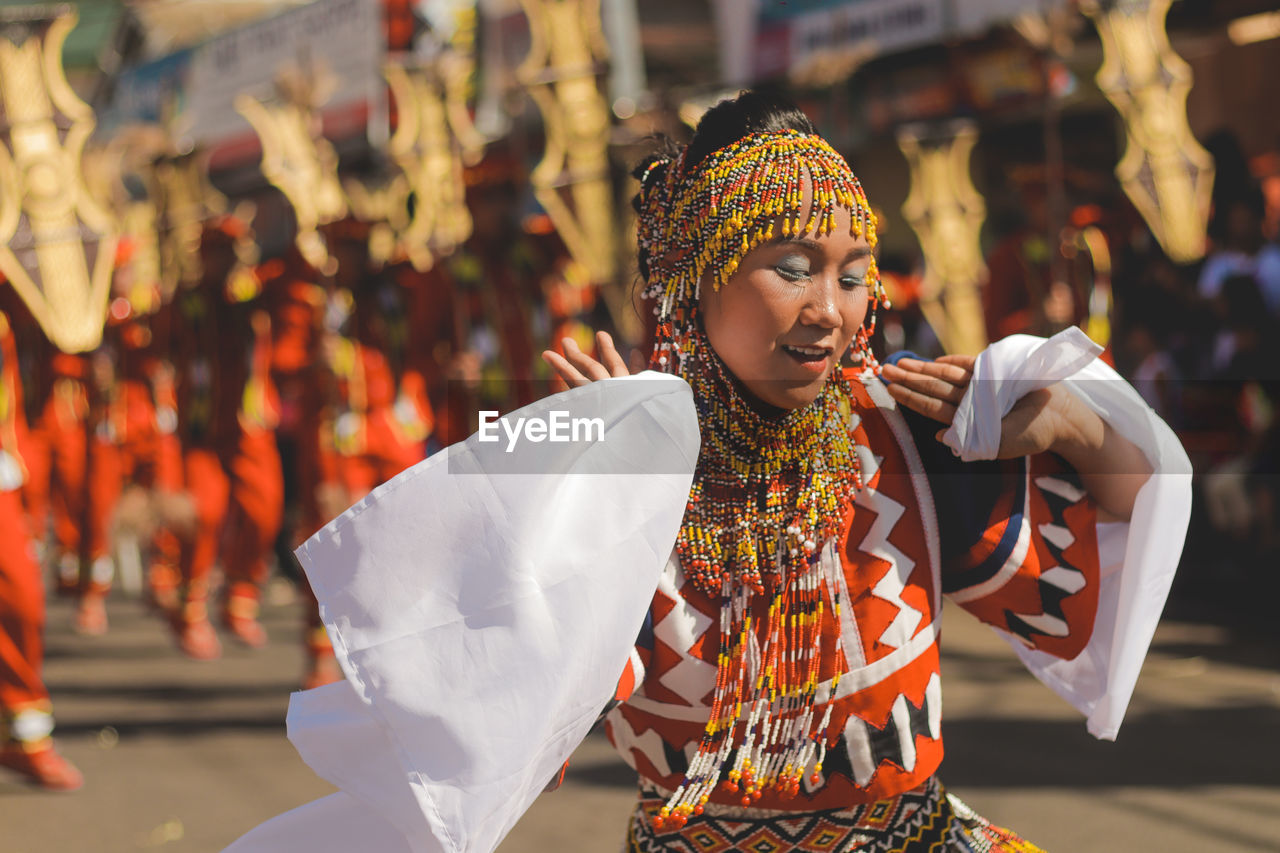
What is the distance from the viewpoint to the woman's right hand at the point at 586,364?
5.65 ft

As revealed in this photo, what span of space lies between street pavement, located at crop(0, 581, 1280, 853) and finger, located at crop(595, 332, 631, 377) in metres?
2.61

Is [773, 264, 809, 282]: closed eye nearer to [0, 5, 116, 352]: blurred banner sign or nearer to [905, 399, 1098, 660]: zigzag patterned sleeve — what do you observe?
Result: [905, 399, 1098, 660]: zigzag patterned sleeve

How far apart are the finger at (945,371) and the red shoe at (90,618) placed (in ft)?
24.2

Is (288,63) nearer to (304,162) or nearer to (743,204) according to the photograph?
(304,162)

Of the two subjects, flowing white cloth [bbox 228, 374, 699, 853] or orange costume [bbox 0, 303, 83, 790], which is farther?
orange costume [bbox 0, 303, 83, 790]

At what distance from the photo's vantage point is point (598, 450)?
5.08ft

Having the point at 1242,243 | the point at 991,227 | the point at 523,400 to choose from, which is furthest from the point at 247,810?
the point at 991,227

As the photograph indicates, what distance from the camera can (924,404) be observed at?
68.4 inches

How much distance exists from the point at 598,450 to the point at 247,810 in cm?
354

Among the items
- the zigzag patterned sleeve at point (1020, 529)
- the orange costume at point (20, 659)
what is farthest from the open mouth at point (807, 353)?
the orange costume at point (20, 659)

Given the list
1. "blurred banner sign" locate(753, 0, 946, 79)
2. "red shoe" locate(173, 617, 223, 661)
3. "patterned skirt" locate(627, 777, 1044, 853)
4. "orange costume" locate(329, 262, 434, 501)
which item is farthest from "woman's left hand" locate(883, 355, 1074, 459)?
"blurred banner sign" locate(753, 0, 946, 79)

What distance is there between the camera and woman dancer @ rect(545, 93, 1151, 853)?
1697 mm

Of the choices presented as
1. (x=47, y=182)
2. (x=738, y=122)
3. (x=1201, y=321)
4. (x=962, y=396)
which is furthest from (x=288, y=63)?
(x=962, y=396)

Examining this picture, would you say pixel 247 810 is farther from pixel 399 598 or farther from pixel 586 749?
pixel 399 598
